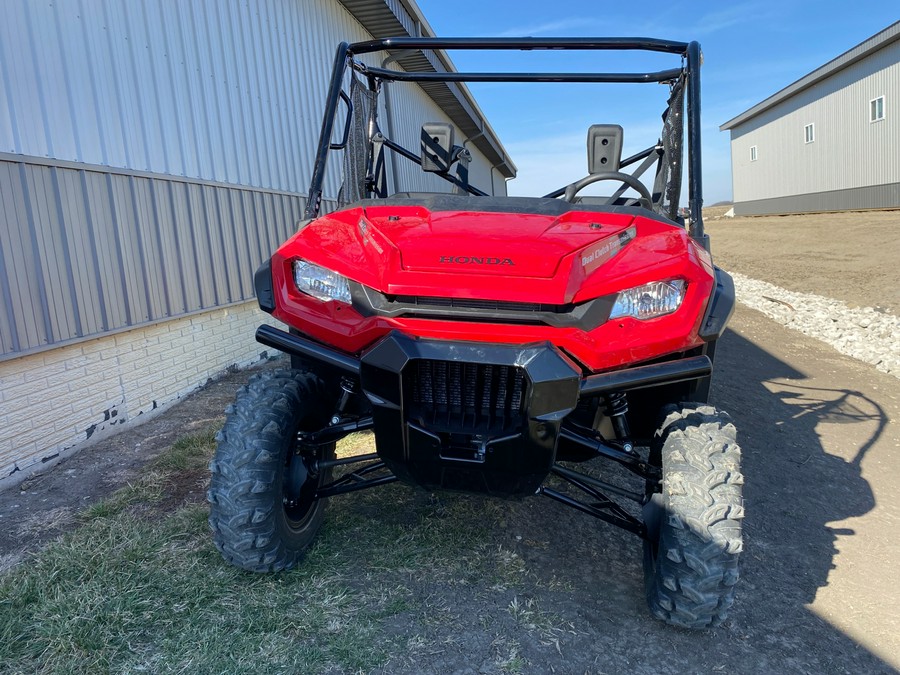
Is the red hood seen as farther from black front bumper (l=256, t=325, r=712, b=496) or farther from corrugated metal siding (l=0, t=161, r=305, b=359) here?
corrugated metal siding (l=0, t=161, r=305, b=359)

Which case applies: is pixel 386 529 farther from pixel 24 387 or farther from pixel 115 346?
pixel 115 346

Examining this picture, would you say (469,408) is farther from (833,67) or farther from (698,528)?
(833,67)

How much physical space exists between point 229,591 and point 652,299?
6.05 ft

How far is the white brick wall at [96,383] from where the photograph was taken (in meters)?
3.63

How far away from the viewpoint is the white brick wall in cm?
363

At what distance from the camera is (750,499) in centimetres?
349

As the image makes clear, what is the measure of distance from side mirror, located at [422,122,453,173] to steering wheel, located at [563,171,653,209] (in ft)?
2.32

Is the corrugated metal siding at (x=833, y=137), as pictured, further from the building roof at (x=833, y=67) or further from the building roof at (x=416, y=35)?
the building roof at (x=416, y=35)

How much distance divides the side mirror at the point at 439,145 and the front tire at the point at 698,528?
190cm

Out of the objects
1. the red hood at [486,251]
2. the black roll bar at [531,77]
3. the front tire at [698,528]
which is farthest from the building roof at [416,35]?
the front tire at [698,528]

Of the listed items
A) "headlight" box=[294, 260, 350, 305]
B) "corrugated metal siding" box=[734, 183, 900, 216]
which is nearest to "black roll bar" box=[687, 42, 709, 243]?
"headlight" box=[294, 260, 350, 305]

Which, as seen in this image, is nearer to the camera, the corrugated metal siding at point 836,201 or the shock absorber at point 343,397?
the shock absorber at point 343,397

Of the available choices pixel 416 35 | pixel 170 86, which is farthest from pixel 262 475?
pixel 416 35

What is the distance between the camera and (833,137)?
89.3ft
